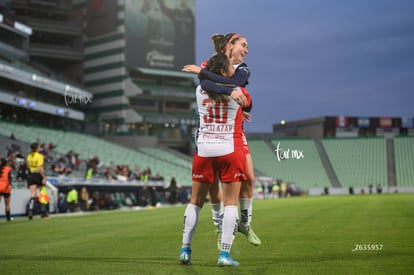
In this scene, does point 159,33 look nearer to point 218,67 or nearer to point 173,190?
point 173,190

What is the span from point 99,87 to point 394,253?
76167 mm

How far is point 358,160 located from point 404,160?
21.7ft

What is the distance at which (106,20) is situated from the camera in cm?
8031

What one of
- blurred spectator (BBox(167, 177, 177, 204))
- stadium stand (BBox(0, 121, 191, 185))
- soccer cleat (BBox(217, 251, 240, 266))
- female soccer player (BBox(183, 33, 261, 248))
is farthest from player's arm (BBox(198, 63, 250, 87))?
stadium stand (BBox(0, 121, 191, 185))

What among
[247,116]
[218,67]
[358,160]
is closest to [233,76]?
[218,67]

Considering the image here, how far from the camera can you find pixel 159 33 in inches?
3157

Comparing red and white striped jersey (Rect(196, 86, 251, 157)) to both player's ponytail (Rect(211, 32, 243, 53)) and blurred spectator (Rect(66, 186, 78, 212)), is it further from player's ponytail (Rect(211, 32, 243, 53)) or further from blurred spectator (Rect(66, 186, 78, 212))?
blurred spectator (Rect(66, 186, 78, 212))

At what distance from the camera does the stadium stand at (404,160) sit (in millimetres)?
81875

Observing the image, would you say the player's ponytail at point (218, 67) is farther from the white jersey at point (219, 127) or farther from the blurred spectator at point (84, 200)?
the blurred spectator at point (84, 200)

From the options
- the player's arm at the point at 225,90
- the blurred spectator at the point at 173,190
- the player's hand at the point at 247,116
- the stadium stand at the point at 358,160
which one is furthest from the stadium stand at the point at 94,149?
the player's arm at the point at 225,90

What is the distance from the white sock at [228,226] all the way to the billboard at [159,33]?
72.6 m

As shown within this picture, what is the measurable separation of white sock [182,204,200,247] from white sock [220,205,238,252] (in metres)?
0.44

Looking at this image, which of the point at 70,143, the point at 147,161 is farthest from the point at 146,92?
the point at 70,143

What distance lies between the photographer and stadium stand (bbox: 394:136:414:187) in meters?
81.9
